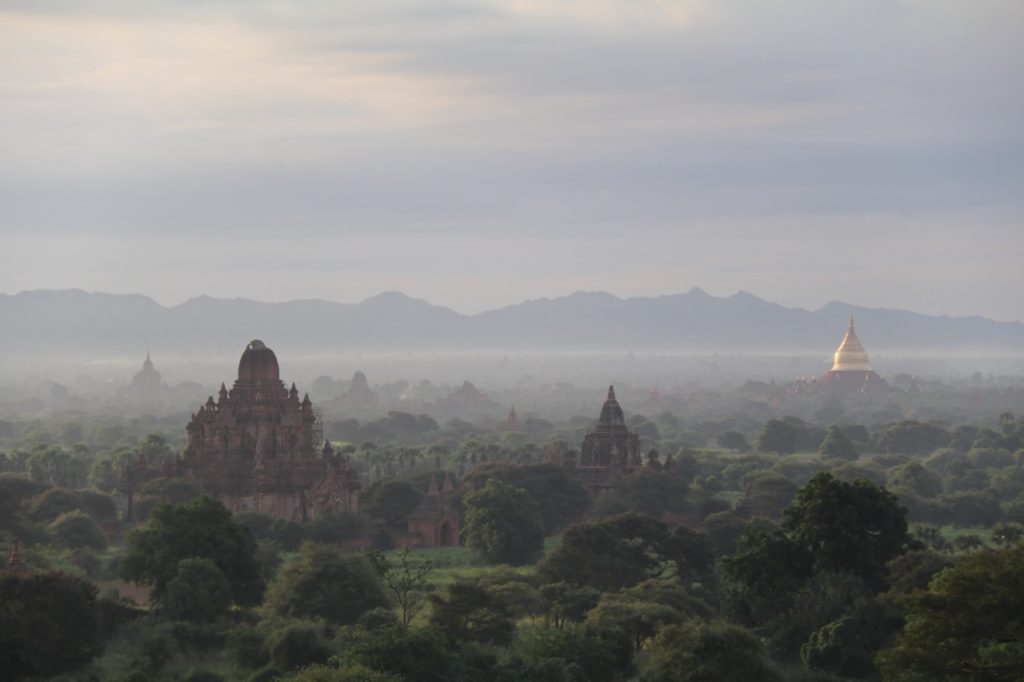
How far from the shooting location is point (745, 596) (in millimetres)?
51062

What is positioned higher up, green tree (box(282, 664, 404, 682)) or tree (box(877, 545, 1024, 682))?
tree (box(877, 545, 1024, 682))

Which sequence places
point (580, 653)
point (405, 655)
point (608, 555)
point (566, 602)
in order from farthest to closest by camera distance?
1. point (608, 555)
2. point (566, 602)
3. point (580, 653)
4. point (405, 655)

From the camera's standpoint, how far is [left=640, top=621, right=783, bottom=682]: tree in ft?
143

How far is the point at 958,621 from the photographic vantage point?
3978cm

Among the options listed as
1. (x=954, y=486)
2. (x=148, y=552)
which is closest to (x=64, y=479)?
(x=148, y=552)

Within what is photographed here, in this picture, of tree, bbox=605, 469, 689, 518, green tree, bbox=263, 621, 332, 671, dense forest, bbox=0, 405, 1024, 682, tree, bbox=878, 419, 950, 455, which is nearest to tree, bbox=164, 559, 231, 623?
dense forest, bbox=0, 405, 1024, 682

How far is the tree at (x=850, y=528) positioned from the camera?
167 feet

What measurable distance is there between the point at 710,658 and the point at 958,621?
22.2 feet

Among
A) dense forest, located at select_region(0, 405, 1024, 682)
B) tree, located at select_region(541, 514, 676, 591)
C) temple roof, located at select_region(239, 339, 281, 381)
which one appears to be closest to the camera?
dense forest, located at select_region(0, 405, 1024, 682)

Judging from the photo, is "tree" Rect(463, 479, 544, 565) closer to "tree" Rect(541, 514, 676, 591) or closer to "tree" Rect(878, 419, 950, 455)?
"tree" Rect(541, 514, 676, 591)

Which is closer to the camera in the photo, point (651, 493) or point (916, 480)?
point (651, 493)

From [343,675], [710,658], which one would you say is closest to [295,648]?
[343,675]

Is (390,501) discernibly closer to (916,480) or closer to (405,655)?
(916,480)

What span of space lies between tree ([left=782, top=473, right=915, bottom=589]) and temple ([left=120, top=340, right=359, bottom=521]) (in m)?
33.2
